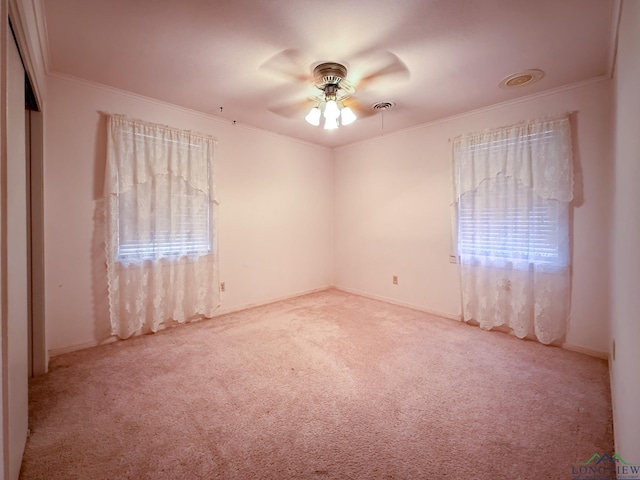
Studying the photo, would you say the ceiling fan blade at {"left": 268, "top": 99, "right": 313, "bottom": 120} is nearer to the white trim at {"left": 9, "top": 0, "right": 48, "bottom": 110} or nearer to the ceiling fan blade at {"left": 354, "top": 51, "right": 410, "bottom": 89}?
the ceiling fan blade at {"left": 354, "top": 51, "right": 410, "bottom": 89}

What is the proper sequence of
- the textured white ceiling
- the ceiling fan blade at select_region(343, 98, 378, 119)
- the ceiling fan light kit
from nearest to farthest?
the textured white ceiling → the ceiling fan light kit → the ceiling fan blade at select_region(343, 98, 378, 119)

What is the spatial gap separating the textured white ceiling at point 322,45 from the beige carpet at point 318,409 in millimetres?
2453

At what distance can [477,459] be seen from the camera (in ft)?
4.61

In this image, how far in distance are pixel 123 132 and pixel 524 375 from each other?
13.6 ft

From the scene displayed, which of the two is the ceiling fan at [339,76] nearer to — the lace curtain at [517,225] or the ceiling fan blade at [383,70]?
the ceiling fan blade at [383,70]

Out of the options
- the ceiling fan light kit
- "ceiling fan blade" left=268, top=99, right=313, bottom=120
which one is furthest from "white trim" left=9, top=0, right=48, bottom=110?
"ceiling fan blade" left=268, top=99, right=313, bottom=120

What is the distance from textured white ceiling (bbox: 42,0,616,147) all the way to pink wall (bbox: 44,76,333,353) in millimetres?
328

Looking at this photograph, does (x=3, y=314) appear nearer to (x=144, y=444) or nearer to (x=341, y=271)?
(x=144, y=444)

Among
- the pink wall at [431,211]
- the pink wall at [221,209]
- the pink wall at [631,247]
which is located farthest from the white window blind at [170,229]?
the pink wall at [631,247]

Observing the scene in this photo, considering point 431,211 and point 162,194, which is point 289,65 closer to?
point 162,194

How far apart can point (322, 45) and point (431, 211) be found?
2.39 m

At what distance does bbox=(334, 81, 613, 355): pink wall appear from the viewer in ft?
8.21

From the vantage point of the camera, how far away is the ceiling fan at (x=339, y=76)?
219 cm

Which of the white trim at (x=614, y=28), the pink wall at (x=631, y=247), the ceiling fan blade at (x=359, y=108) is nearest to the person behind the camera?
the pink wall at (x=631, y=247)
